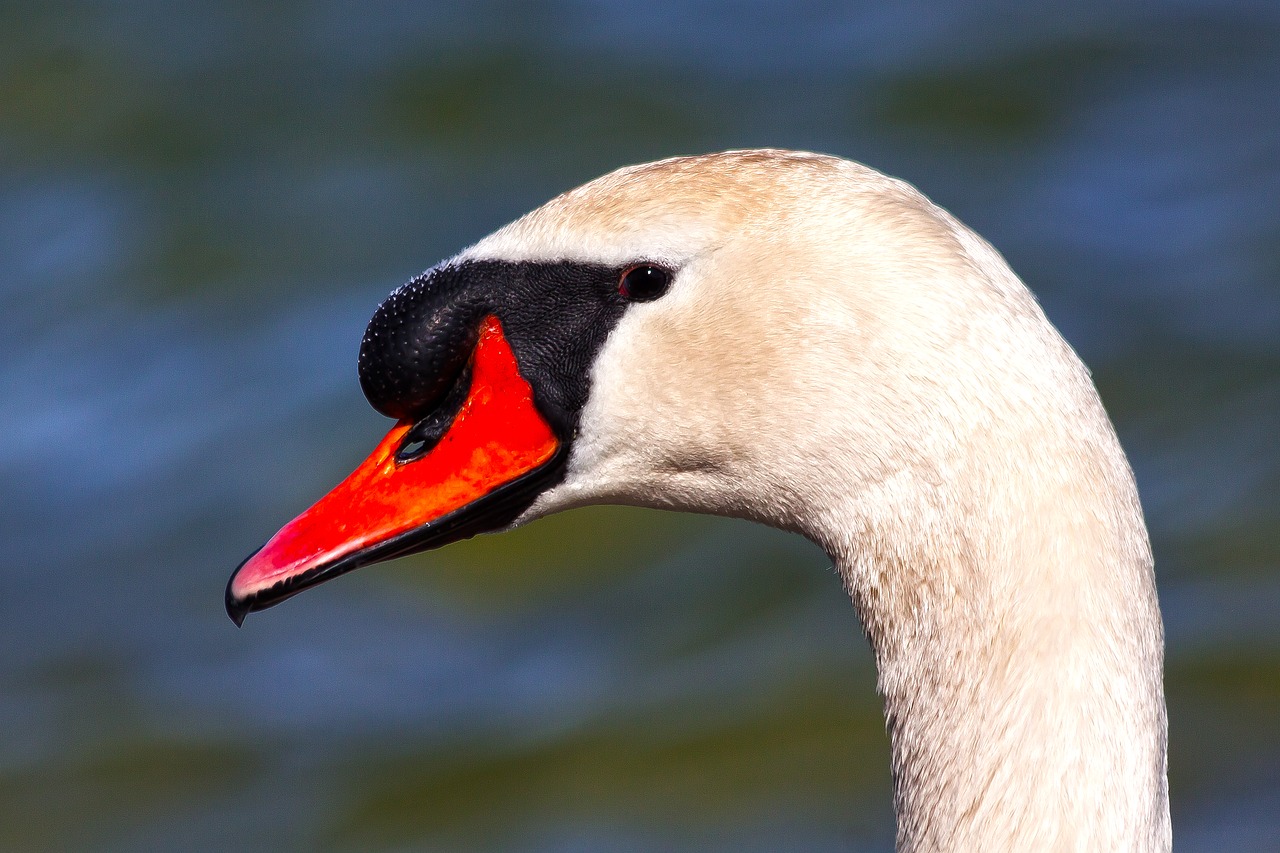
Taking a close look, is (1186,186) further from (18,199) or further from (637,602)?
(18,199)

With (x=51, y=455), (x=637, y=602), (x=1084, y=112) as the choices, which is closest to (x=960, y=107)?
(x=1084, y=112)

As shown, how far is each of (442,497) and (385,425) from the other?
3.64 m

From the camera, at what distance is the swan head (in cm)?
219

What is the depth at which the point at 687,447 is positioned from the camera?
2465 mm

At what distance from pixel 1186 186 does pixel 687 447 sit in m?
4.97

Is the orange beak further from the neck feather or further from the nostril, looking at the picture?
the neck feather

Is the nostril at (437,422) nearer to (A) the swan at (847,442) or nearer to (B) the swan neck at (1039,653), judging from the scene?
(A) the swan at (847,442)

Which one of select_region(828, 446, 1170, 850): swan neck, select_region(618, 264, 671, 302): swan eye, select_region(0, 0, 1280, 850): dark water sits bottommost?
select_region(828, 446, 1170, 850): swan neck

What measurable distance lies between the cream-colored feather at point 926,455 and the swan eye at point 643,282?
0.07 feet

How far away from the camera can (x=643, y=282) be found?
2420 millimetres

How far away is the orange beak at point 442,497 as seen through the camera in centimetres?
255

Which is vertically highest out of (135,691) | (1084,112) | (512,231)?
(1084,112)

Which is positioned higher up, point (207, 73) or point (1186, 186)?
point (207, 73)

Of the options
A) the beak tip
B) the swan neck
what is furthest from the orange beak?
the swan neck
